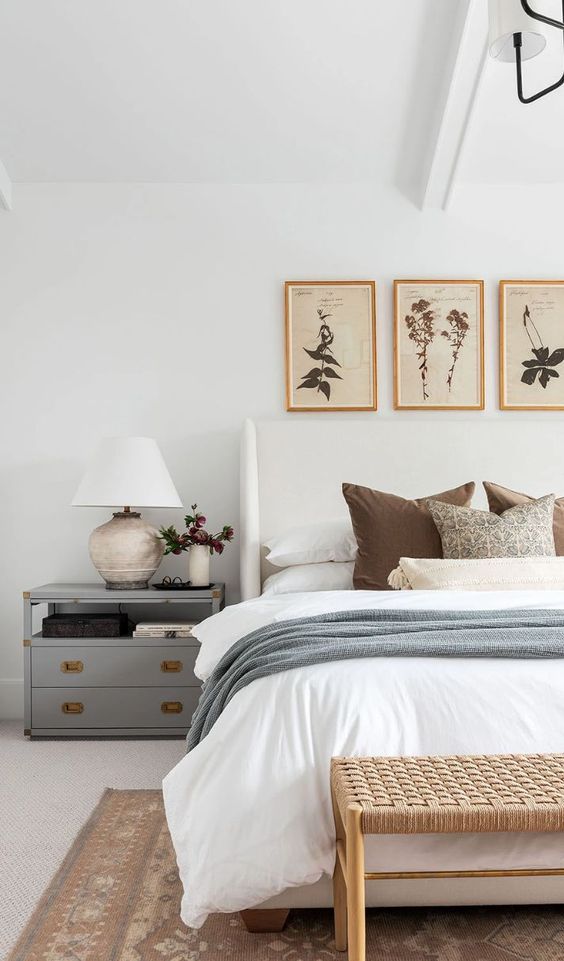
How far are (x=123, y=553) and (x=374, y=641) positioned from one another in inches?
73.3

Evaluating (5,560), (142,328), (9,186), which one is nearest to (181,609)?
(5,560)

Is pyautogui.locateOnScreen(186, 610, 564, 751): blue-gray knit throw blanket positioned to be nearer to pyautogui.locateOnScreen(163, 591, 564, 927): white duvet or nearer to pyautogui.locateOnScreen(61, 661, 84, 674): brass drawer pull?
pyautogui.locateOnScreen(163, 591, 564, 927): white duvet

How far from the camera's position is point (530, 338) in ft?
12.9

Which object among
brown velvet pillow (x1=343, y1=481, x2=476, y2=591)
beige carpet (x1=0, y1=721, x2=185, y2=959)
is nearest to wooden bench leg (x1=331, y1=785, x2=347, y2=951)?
beige carpet (x1=0, y1=721, x2=185, y2=959)

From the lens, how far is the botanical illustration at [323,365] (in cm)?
392

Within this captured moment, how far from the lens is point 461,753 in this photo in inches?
66.1

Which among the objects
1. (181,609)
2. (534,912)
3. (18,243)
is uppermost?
(18,243)

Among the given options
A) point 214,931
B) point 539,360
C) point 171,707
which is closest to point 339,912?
point 214,931

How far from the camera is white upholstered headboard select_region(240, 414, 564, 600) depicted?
383 centimetres

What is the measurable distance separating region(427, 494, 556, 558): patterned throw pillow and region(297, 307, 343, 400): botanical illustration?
3.37ft

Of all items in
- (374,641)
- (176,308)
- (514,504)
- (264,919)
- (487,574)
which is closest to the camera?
(264,919)

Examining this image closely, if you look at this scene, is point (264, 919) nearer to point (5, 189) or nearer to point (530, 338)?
point (530, 338)

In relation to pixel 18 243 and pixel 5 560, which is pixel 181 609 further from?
pixel 18 243

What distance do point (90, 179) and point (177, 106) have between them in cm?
63
